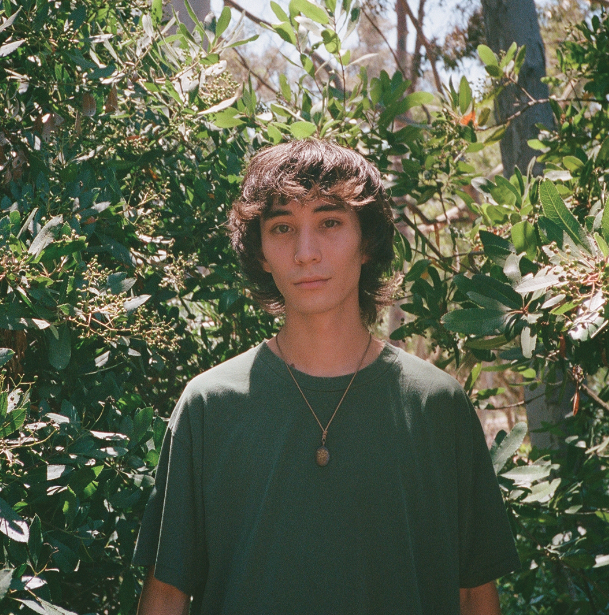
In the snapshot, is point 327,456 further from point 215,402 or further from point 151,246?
point 151,246

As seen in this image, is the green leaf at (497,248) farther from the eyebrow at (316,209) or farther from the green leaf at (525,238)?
the eyebrow at (316,209)

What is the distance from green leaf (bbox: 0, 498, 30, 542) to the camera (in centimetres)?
147

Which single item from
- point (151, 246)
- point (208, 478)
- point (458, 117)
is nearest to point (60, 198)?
point (151, 246)

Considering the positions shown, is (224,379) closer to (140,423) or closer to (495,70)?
(140,423)

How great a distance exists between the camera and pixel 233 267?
7.70ft

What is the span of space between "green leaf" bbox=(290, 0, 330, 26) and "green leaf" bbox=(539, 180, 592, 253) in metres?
0.94

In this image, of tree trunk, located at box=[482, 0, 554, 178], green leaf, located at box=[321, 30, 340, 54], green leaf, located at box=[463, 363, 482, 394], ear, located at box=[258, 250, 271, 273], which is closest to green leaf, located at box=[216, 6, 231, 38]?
green leaf, located at box=[321, 30, 340, 54]

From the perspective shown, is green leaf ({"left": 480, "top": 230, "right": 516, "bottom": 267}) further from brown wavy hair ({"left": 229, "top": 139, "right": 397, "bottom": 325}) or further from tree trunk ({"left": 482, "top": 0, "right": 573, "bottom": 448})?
tree trunk ({"left": 482, "top": 0, "right": 573, "bottom": 448})

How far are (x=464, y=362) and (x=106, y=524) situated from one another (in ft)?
4.25

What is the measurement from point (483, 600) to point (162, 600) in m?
0.75

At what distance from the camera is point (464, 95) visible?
2.35 m

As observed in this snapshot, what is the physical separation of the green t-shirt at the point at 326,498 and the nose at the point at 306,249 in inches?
10.4

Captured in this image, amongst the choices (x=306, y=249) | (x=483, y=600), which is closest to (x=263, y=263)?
(x=306, y=249)

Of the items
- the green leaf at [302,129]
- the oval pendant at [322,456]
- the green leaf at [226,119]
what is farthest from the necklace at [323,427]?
the green leaf at [226,119]
